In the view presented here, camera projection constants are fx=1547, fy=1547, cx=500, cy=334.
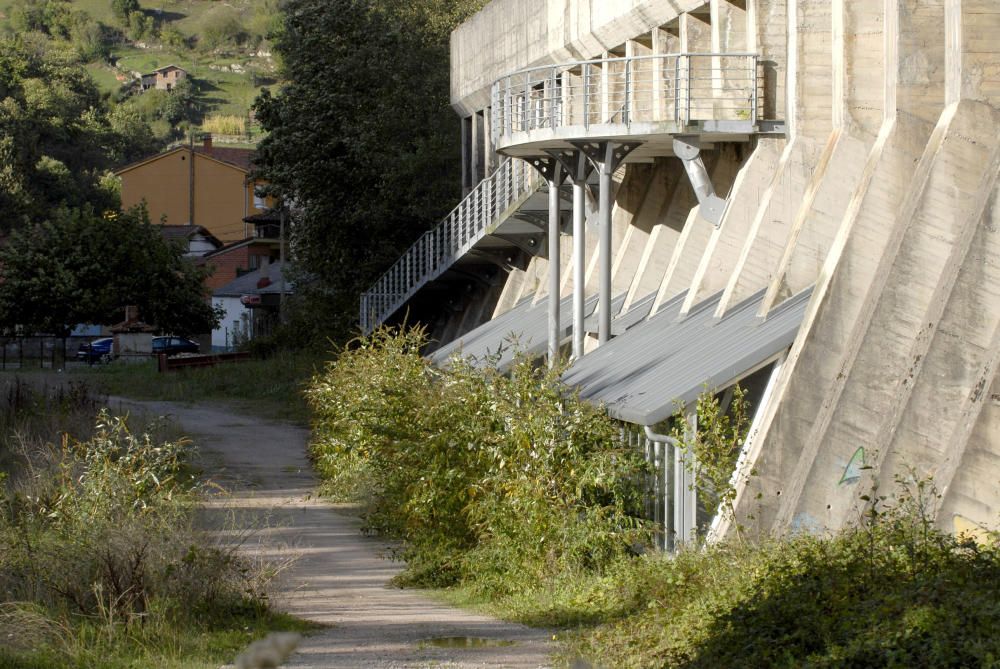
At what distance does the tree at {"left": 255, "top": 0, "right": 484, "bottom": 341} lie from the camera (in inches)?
1612

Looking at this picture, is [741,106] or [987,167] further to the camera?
[741,106]

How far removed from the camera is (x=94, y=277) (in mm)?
58219

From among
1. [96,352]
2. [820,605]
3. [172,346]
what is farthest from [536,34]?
[172,346]

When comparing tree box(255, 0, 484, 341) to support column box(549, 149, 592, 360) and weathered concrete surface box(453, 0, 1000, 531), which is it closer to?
support column box(549, 149, 592, 360)

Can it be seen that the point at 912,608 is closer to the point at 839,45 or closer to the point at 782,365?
the point at 782,365

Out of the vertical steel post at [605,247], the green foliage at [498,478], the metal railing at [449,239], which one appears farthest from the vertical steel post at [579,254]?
the metal railing at [449,239]

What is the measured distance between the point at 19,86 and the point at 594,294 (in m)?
69.6

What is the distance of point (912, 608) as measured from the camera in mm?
8773

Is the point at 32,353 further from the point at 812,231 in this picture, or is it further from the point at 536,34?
the point at 812,231

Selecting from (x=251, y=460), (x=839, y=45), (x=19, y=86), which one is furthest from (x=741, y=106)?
(x=19, y=86)

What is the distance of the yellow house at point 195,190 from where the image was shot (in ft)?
300

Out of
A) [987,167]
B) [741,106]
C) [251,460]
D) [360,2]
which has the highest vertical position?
[360,2]

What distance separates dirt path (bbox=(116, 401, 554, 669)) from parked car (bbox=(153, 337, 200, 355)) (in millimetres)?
38128

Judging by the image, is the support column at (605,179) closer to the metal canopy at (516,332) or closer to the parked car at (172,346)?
the metal canopy at (516,332)
